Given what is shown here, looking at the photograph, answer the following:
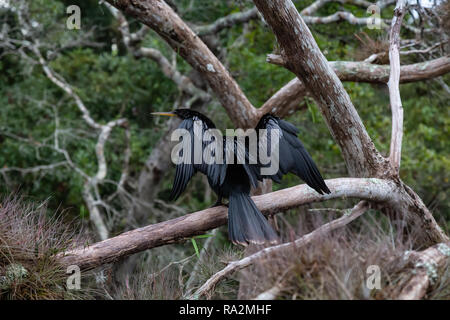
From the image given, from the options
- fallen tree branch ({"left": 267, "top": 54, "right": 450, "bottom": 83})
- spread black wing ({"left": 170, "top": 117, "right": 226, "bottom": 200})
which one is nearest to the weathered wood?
fallen tree branch ({"left": 267, "top": 54, "right": 450, "bottom": 83})

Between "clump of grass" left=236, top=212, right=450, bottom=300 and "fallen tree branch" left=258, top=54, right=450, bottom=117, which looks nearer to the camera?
"clump of grass" left=236, top=212, right=450, bottom=300

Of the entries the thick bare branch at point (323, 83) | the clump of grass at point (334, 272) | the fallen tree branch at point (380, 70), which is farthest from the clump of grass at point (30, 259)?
the fallen tree branch at point (380, 70)

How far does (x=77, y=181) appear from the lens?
6074 mm

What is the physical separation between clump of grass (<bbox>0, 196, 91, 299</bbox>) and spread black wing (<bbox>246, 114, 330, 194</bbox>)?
45.6 inches

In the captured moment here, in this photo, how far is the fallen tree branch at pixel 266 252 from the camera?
1.75 m

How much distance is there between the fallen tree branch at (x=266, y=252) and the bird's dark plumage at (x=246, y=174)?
0.16 m

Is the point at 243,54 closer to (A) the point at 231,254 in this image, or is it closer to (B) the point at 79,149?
(B) the point at 79,149

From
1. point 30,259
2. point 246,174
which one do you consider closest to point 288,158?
point 246,174

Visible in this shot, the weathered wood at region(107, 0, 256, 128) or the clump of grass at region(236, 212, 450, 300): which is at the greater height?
the weathered wood at region(107, 0, 256, 128)

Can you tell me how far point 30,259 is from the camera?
2.23 meters

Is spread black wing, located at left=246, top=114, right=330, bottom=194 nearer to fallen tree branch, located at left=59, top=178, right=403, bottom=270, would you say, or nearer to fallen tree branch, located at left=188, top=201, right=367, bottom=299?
fallen tree branch, located at left=59, top=178, right=403, bottom=270

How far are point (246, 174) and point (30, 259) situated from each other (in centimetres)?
133

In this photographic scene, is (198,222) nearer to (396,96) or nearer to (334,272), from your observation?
(334,272)

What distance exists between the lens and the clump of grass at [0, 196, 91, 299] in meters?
2.15
